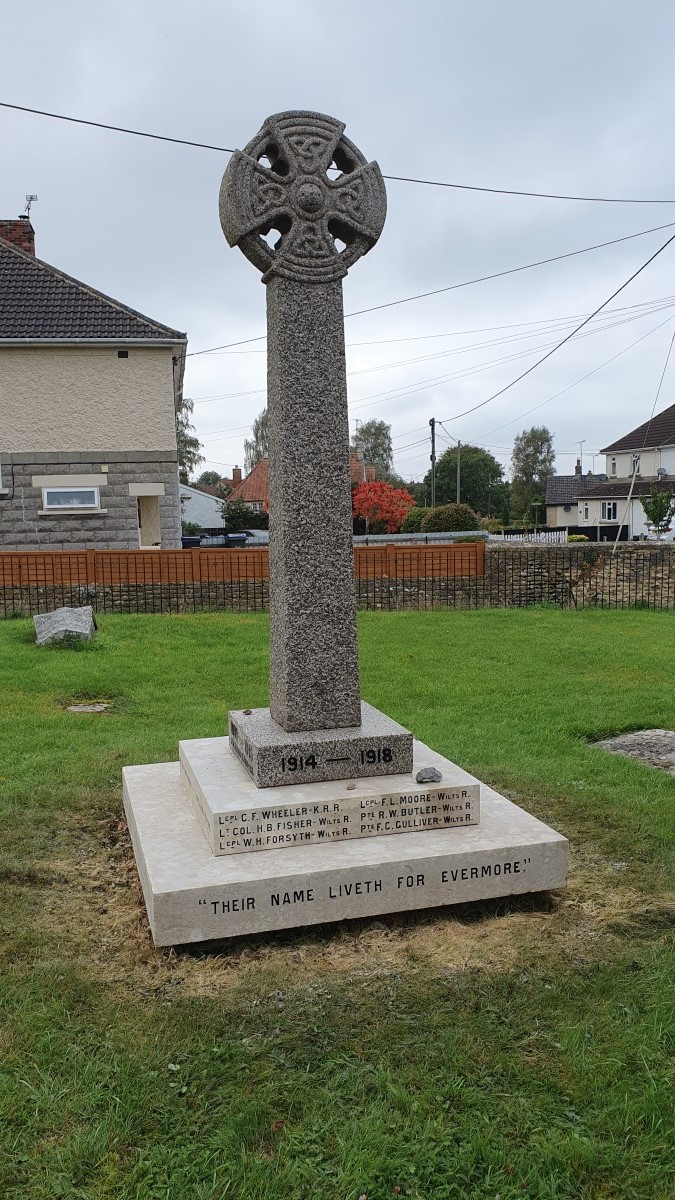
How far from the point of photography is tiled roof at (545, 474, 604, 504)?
6819cm

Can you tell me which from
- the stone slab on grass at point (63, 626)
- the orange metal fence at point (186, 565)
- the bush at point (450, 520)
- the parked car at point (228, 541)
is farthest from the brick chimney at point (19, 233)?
the bush at point (450, 520)

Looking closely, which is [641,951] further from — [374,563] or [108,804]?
[374,563]

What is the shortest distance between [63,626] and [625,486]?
5154cm

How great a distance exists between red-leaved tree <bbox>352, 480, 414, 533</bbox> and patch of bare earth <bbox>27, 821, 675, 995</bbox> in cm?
3415

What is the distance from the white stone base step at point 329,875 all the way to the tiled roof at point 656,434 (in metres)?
53.6

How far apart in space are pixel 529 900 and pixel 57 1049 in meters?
2.18

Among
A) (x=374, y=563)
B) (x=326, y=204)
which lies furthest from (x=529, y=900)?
(x=374, y=563)

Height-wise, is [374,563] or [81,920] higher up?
[374,563]

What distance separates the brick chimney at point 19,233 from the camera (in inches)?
802

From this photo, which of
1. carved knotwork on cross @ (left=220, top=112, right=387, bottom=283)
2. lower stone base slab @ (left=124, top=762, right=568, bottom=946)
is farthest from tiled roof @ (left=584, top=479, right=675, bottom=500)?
lower stone base slab @ (left=124, top=762, right=568, bottom=946)

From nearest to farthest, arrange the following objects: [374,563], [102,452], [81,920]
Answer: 1. [81,920]
2. [374,563]
3. [102,452]

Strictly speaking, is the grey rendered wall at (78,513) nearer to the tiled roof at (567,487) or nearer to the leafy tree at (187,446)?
the leafy tree at (187,446)

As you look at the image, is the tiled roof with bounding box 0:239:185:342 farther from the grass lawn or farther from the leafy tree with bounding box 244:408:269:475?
the leafy tree with bounding box 244:408:269:475

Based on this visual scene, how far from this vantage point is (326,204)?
4.42 m
